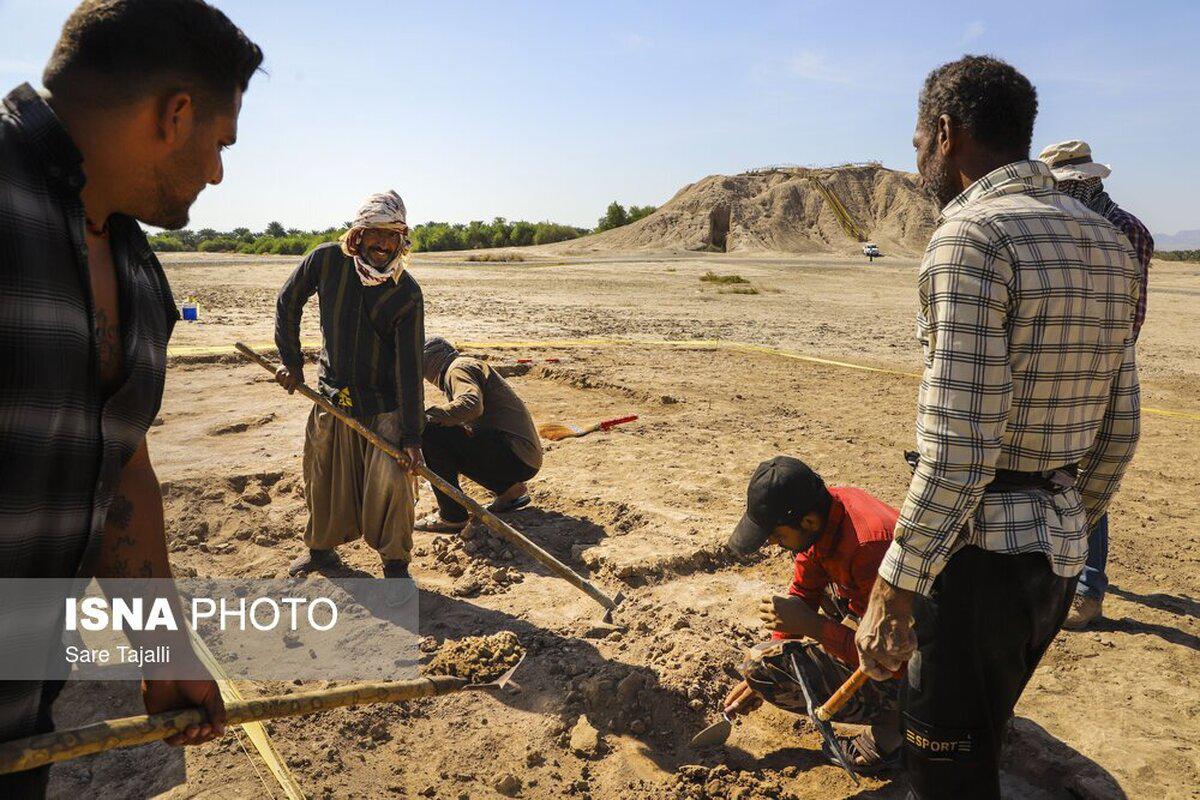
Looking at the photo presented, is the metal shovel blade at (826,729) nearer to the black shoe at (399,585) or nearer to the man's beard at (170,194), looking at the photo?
the black shoe at (399,585)

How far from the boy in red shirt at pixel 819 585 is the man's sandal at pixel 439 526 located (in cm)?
236

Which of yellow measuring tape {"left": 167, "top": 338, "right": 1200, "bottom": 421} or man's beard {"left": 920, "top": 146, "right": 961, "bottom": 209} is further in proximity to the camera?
yellow measuring tape {"left": 167, "top": 338, "right": 1200, "bottom": 421}

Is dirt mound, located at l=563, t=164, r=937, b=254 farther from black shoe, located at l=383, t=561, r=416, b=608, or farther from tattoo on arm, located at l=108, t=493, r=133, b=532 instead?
tattoo on arm, located at l=108, t=493, r=133, b=532

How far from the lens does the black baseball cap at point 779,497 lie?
2.65 m

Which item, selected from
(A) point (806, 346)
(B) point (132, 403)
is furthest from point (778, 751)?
(A) point (806, 346)

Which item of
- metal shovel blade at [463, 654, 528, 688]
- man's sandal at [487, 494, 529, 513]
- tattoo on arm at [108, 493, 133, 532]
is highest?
tattoo on arm at [108, 493, 133, 532]

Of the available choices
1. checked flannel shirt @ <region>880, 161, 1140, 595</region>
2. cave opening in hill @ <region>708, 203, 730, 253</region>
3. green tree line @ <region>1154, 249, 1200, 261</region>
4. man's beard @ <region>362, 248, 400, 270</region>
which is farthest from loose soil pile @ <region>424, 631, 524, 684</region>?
green tree line @ <region>1154, 249, 1200, 261</region>

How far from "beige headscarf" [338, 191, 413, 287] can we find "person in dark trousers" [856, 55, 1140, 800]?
2570 millimetres

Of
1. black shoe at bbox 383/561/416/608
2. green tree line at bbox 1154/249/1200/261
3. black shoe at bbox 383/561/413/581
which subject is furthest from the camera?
green tree line at bbox 1154/249/1200/261

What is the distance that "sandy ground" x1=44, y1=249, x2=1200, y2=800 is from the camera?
278cm

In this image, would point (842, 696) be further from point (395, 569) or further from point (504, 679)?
point (395, 569)

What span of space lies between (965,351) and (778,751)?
6.27 feet

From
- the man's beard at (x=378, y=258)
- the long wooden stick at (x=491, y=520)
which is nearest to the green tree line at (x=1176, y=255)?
the long wooden stick at (x=491, y=520)

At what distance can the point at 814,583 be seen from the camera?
2941 mm
